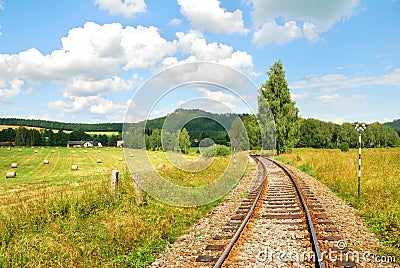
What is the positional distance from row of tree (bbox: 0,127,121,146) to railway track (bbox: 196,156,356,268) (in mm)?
70108

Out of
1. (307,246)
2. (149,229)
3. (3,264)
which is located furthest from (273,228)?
(3,264)

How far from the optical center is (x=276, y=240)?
5629 mm

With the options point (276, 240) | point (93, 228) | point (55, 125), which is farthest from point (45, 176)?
point (55, 125)

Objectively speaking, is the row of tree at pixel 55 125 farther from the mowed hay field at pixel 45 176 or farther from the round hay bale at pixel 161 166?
the round hay bale at pixel 161 166

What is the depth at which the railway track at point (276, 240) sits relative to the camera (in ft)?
15.3

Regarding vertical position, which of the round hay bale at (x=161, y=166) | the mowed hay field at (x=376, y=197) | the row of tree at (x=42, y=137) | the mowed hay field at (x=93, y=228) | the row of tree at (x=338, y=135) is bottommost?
the mowed hay field at (x=93, y=228)

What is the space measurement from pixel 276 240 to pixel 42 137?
3587 inches

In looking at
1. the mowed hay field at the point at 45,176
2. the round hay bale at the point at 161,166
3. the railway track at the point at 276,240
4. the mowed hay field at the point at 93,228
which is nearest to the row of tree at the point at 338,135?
the mowed hay field at the point at 45,176

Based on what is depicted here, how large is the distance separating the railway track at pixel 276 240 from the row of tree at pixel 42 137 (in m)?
70.1

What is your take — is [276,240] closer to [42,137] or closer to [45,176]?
[45,176]

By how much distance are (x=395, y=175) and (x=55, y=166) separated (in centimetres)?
2652

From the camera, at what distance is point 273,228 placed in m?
6.41

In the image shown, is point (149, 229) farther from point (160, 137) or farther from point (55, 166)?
point (55, 166)

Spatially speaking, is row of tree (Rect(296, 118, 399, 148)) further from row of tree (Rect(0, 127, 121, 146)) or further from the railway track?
the railway track
